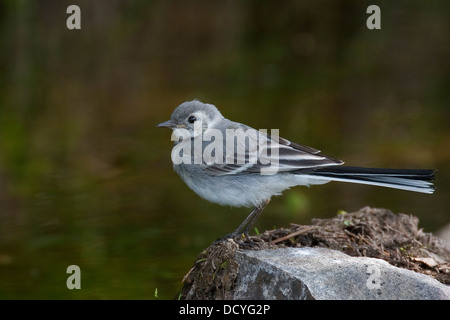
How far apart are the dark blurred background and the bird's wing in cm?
184

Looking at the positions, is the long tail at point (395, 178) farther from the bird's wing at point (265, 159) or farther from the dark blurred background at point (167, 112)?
the dark blurred background at point (167, 112)

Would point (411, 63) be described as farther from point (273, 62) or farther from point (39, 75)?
point (39, 75)

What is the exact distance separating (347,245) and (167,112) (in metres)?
7.71

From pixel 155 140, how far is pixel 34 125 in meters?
2.48

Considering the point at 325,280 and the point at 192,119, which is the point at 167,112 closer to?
the point at 192,119

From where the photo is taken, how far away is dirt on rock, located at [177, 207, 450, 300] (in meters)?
5.89

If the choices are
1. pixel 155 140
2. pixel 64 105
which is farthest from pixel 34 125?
pixel 155 140

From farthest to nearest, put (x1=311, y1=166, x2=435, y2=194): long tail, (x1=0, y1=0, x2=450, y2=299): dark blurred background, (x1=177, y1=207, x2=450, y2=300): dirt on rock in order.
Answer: (x1=0, y1=0, x2=450, y2=299): dark blurred background → (x1=311, y1=166, x2=435, y2=194): long tail → (x1=177, y1=207, x2=450, y2=300): dirt on rock

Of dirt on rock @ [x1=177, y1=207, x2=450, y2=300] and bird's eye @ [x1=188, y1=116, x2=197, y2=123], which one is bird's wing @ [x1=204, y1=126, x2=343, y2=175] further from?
dirt on rock @ [x1=177, y1=207, x2=450, y2=300]

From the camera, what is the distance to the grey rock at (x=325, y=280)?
5.37 meters

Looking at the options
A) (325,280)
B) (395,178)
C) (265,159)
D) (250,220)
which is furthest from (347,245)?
(325,280)

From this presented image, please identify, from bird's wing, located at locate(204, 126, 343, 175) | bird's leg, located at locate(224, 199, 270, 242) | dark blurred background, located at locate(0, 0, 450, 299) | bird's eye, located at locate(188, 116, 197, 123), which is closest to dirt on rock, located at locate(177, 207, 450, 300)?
bird's leg, located at locate(224, 199, 270, 242)

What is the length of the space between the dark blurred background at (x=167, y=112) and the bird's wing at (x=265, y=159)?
1.84 m

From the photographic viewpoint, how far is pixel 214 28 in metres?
18.3
